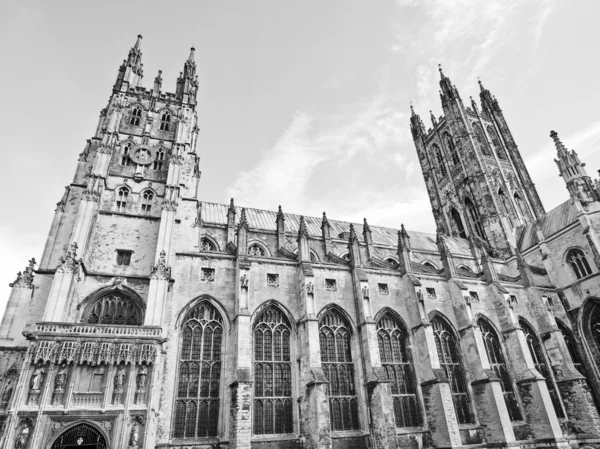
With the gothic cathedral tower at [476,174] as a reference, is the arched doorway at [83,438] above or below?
below

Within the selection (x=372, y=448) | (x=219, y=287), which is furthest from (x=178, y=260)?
(x=372, y=448)

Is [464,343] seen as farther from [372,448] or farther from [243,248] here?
[243,248]

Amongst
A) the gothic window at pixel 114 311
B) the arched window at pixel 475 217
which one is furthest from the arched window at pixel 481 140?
the gothic window at pixel 114 311

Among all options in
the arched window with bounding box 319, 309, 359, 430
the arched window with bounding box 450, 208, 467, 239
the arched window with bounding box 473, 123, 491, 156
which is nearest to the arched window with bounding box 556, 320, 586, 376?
the arched window with bounding box 450, 208, 467, 239

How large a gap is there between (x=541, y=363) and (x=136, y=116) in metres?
34.5

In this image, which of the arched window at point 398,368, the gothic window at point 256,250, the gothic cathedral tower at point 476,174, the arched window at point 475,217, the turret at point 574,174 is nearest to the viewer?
the arched window at point 398,368

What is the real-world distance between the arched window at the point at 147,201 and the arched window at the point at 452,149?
116ft

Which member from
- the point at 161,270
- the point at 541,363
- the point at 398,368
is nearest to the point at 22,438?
the point at 161,270

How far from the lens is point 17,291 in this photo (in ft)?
63.2

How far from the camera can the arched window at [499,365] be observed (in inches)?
919

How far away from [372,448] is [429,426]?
378cm

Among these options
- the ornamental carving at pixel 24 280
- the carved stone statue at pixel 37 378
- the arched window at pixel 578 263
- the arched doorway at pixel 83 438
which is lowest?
the arched doorway at pixel 83 438

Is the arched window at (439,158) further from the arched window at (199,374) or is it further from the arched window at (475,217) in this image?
the arched window at (199,374)

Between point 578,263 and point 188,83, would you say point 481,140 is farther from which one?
point 188,83
